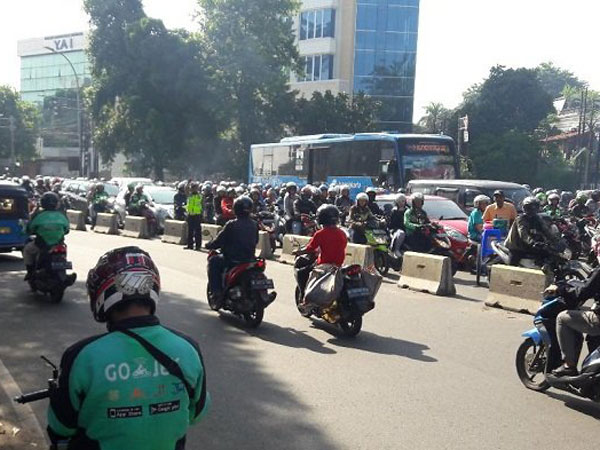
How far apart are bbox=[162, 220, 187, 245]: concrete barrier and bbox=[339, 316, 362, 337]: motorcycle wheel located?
12.3m

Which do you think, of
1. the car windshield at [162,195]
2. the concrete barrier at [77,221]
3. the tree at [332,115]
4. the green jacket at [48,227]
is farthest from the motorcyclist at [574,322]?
the tree at [332,115]

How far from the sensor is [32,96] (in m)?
115

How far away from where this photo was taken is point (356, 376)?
7.21 metres

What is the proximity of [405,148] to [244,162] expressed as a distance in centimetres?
2333

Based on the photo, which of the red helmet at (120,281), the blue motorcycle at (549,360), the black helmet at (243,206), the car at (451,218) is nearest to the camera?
the red helmet at (120,281)

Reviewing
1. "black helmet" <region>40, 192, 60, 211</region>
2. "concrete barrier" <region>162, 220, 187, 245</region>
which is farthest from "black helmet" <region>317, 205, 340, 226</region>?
"concrete barrier" <region>162, 220, 187, 245</region>

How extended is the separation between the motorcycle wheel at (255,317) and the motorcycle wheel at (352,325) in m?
1.03

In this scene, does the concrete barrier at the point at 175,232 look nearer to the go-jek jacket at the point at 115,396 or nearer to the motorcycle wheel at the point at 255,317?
the motorcycle wheel at the point at 255,317

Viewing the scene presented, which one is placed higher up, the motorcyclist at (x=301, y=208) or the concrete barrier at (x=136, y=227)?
the motorcyclist at (x=301, y=208)

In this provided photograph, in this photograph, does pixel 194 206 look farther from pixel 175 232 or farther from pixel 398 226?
pixel 398 226

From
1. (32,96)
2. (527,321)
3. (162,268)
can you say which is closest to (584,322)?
(527,321)

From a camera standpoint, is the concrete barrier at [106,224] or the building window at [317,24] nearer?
the concrete barrier at [106,224]

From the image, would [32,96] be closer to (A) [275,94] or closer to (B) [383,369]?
(A) [275,94]

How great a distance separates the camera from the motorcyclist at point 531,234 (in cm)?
1156
